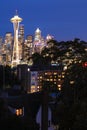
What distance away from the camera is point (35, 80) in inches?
4001

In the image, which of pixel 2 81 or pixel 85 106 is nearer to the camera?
pixel 85 106

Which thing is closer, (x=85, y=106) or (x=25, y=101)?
(x=85, y=106)

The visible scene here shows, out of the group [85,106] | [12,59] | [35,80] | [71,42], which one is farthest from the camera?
[12,59]

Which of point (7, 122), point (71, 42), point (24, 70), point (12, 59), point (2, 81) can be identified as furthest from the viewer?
point (12, 59)

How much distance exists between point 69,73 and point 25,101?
4.39 meters

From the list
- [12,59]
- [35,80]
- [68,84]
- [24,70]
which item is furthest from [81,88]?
[12,59]

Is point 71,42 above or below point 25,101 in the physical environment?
above

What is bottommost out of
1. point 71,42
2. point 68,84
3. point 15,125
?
point 15,125

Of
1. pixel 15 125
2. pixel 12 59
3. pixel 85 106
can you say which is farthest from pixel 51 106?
pixel 12 59

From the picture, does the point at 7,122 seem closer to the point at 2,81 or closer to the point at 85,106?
the point at 85,106

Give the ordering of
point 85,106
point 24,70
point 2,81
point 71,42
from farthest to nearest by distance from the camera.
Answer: point 24,70
point 2,81
point 71,42
point 85,106

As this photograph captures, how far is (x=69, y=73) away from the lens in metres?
41.2

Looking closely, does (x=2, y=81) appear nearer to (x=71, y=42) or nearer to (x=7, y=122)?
(x=71, y=42)

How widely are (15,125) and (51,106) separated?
17618mm
